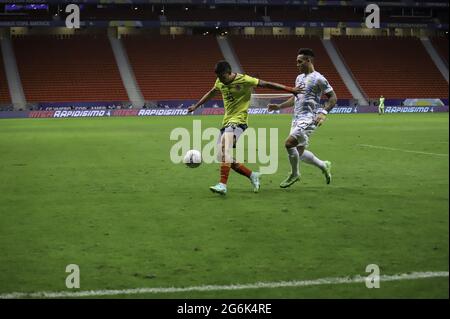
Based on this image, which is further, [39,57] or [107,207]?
[39,57]

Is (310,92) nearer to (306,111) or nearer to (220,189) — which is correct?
(306,111)

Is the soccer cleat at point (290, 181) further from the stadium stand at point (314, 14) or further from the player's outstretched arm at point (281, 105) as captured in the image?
the stadium stand at point (314, 14)

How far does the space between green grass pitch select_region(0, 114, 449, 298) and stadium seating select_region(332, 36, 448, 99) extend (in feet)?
135

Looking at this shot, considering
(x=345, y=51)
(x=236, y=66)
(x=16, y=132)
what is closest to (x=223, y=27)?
(x=236, y=66)

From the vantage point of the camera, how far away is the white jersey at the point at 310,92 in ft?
36.3

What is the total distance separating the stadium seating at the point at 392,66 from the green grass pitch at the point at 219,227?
41091 mm

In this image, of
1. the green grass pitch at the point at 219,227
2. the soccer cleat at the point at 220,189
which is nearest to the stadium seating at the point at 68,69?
the green grass pitch at the point at 219,227

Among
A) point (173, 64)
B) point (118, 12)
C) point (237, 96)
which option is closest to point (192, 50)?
point (173, 64)

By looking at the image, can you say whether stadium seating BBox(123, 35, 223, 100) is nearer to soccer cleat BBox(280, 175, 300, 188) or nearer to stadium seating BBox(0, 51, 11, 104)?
stadium seating BBox(0, 51, 11, 104)

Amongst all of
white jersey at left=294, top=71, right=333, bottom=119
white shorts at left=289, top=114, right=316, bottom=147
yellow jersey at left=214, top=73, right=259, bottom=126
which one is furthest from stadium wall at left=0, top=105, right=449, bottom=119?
yellow jersey at left=214, top=73, right=259, bottom=126

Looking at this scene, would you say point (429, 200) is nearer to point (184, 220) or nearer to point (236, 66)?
point (184, 220)

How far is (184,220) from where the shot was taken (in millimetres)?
8281

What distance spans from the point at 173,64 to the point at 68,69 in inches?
345
